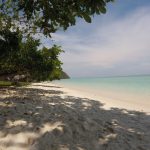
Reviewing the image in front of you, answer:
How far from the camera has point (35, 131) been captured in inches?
249

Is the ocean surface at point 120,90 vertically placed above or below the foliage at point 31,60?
below

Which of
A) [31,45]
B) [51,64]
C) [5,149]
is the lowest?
[5,149]

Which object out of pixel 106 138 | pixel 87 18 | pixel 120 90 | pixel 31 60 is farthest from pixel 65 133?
pixel 120 90

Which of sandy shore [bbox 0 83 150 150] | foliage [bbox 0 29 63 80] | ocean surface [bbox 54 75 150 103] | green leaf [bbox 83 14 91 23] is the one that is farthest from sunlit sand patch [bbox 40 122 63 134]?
foliage [bbox 0 29 63 80]

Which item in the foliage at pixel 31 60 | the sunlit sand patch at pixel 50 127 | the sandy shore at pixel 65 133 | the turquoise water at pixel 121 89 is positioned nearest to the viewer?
the sandy shore at pixel 65 133

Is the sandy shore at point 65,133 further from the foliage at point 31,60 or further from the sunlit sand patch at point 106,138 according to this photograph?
the foliage at point 31,60

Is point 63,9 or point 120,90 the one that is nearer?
point 63,9

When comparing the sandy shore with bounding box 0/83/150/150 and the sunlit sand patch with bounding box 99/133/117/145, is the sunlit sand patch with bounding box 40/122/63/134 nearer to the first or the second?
the sandy shore with bounding box 0/83/150/150

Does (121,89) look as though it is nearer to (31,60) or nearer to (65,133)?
(31,60)

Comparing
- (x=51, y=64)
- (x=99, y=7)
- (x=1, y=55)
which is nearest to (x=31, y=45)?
(x=51, y=64)

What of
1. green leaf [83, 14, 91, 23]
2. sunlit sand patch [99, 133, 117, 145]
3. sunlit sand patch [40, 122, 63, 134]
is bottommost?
sunlit sand patch [99, 133, 117, 145]

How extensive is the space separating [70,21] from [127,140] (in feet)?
12.1

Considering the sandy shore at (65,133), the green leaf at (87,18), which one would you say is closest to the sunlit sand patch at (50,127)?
the sandy shore at (65,133)

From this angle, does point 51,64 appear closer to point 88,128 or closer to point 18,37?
point 18,37
